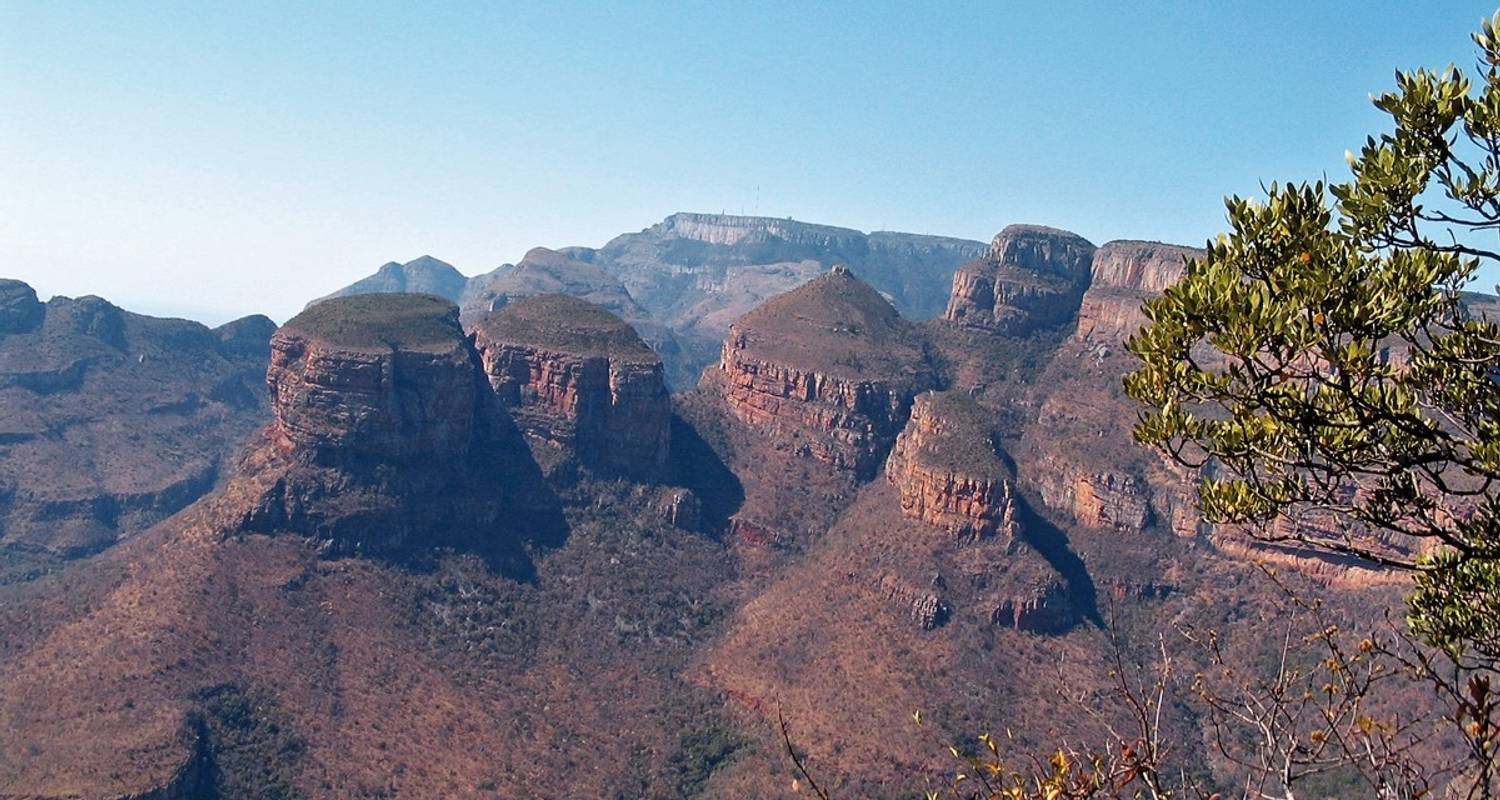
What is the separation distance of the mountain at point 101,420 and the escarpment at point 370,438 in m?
43.3

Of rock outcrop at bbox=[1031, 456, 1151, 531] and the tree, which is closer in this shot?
the tree

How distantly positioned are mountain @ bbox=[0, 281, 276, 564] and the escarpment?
142ft

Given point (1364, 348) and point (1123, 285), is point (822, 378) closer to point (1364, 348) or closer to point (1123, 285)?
point (1123, 285)

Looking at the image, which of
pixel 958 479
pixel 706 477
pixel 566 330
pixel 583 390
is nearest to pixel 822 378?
pixel 706 477

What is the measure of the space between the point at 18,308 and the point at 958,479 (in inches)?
4740

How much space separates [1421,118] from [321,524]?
6747cm

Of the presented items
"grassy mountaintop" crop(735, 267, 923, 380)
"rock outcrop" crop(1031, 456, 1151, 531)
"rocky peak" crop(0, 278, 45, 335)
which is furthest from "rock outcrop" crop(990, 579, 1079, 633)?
"rocky peak" crop(0, 278, 45, 335)

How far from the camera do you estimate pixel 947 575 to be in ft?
221

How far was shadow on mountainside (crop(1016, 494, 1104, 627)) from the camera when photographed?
228 feet

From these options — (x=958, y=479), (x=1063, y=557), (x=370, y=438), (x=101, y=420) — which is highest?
(x=958, y=479)

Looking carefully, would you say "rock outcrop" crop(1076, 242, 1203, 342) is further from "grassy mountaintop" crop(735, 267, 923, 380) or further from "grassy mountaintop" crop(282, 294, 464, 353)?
"grassy mountaintop" crop(282, 294, 464, 353)

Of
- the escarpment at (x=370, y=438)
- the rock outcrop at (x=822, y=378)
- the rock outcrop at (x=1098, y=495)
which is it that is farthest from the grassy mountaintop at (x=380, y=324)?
the rock outcrop at (x=1098, y=495)

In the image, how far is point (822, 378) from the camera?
8900 centimetres

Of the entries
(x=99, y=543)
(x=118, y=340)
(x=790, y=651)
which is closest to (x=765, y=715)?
(x=790, y=651)
